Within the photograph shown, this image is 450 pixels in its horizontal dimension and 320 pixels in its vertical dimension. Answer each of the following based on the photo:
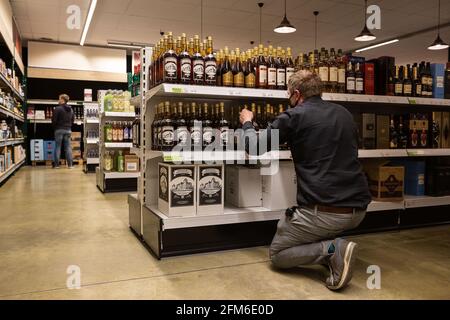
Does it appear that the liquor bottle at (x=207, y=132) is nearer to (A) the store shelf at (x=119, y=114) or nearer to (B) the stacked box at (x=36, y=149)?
(A) the store shelf at (x=119, y=114)

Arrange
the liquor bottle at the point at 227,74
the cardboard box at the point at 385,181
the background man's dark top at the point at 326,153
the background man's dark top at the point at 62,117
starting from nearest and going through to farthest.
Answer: the background man's dark top at the point at 326,153 → the liquor bottle at the point at 227,74 → the cardboard box at the point at 385,181 → the background man's dark top at the point at 62,117

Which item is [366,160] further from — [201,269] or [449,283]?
[201,269]

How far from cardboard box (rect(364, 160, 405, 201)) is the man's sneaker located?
141 cm

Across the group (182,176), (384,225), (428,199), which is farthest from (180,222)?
(428,199)

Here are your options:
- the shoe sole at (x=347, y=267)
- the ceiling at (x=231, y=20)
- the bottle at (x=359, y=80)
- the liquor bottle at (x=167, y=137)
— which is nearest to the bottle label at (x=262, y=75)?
the liquor bottle at (x=167, y=137)

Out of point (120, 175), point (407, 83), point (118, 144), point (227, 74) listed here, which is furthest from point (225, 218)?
point (118, 144)

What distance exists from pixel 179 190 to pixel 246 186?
0.58 meters

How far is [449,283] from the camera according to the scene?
2178mm

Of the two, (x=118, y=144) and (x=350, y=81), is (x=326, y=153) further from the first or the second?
(x=118, y=144)

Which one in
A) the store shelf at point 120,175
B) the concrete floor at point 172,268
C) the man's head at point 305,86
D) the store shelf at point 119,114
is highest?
the store shelf at point 119,114

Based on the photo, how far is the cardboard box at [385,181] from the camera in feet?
10.9

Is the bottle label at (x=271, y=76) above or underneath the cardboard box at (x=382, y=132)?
above

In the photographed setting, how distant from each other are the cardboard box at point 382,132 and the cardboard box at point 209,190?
158 centimetres

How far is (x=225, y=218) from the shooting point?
8.84ft
